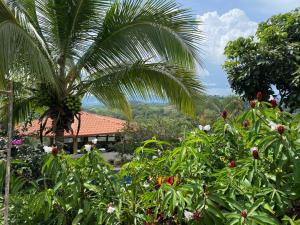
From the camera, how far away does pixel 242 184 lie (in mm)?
2576

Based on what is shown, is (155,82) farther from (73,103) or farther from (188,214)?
(188,214)

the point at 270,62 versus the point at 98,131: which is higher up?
the point at 270,62

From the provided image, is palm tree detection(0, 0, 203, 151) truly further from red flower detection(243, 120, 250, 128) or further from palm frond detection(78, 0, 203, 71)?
red flower detection(243, 120, 250, 128)

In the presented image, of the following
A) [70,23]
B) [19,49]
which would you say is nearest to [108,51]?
[70,23]

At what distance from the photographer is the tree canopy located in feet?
33.4

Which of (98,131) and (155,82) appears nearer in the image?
(155,82)

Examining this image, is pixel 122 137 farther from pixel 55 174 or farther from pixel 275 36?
pixel 55 174

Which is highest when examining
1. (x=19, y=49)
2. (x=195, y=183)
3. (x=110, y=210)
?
(x=19, y=49)

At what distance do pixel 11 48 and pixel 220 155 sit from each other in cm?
315

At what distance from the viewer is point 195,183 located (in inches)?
102

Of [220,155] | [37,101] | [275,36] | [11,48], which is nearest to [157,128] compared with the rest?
[275,36]

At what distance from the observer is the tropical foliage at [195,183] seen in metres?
2.48

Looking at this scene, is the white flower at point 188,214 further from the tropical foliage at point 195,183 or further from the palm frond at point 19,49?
the palm frond at point 19,49

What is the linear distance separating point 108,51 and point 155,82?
99cm
